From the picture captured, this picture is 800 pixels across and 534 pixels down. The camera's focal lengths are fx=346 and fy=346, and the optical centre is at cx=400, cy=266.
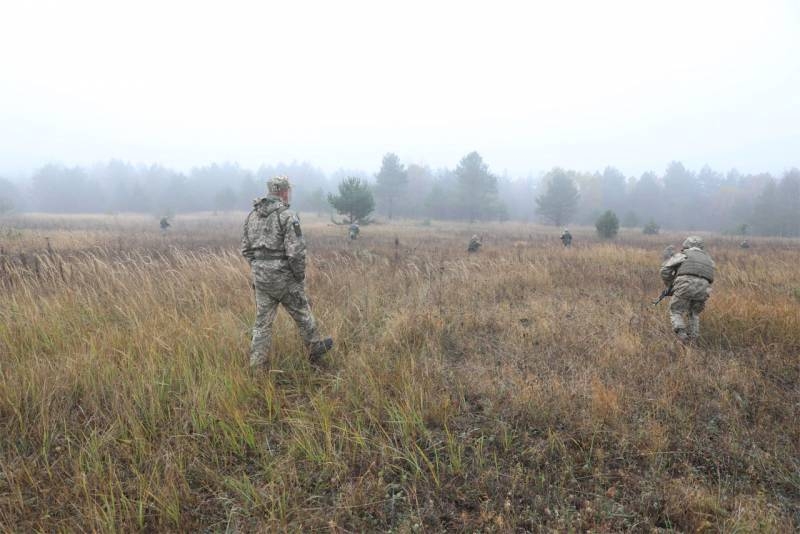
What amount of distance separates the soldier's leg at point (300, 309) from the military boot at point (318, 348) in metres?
0.05

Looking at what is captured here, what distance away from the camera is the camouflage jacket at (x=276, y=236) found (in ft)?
11.7

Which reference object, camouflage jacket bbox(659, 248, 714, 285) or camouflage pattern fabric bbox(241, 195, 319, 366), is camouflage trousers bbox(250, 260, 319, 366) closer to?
camouflage pattern fabric bbox(241, 195, 319, 366)

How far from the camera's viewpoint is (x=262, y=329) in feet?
11.6

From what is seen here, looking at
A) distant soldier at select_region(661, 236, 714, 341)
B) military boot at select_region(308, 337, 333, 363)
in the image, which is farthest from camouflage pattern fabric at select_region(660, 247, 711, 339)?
military boot at select_region(308, 337, 333, 363)

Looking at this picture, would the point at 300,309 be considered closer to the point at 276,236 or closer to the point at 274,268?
the point at 274,268

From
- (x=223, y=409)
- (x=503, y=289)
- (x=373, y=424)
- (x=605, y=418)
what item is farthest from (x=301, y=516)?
(x=503, y=289)

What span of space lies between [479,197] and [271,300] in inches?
1842

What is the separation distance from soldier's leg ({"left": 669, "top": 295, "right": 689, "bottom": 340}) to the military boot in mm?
4376

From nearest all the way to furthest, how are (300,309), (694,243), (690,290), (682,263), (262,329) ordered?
(262,329)
(300,309)
(690,290)
(682,263)
(694,243)

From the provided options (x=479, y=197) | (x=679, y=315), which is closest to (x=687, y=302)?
(x=679, y=315)

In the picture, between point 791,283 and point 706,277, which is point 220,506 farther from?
point 791,283

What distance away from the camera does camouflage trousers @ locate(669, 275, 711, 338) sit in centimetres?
441

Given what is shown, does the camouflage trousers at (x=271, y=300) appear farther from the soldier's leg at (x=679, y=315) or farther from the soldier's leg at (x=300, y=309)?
the soldier's leg at (x=679, y=315)

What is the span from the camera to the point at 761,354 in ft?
13.2
